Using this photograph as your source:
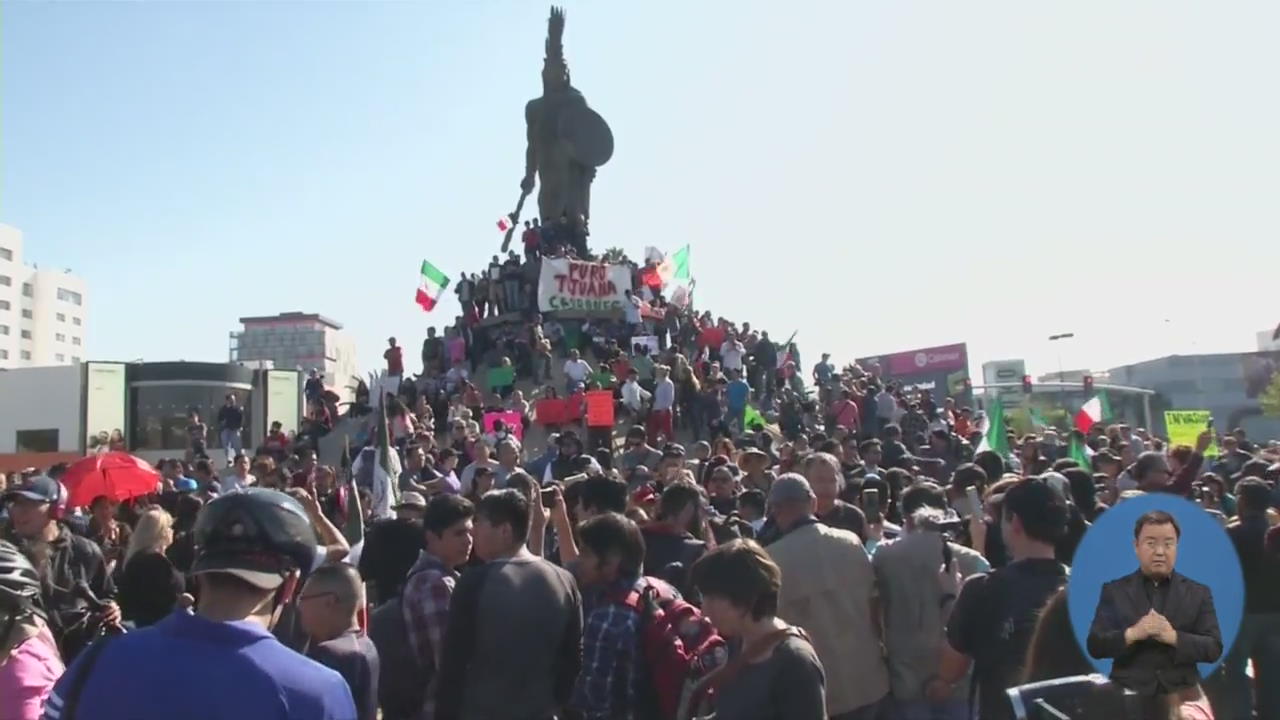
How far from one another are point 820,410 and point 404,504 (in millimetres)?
14471

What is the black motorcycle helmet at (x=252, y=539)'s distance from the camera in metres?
2.24

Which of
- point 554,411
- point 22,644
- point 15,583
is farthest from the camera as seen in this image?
point 554,411

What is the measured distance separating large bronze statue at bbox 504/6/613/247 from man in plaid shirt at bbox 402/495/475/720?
80.2 ft

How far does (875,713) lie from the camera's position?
15.2 ft

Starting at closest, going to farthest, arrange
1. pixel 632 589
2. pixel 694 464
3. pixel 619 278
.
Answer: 1. pixel 632 589
2. pixel 694 464
3. pixel 619 278

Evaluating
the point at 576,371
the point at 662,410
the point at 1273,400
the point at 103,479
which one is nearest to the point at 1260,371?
the point at 1273,400

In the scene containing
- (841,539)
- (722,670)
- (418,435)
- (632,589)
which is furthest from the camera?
(418,435)

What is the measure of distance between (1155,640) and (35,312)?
10684 centimetres

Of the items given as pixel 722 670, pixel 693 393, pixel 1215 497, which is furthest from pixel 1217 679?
pixel 693 393

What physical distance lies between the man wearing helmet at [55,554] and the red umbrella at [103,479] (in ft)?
10.1

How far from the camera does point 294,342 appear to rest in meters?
143

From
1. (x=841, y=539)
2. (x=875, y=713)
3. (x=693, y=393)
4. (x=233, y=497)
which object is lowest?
(x=875, y=713)

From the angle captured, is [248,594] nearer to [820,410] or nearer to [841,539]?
[841,539]

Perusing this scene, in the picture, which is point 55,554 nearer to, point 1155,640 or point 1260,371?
point 1155,640
